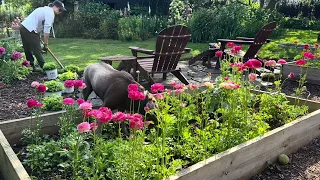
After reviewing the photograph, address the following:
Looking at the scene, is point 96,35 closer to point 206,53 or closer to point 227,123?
point 206,53

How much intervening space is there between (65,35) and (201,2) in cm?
A: 669

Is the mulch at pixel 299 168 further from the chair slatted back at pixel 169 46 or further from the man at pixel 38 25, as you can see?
the man at pixel 38 25

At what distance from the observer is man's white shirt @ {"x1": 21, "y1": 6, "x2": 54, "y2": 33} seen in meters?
6.37

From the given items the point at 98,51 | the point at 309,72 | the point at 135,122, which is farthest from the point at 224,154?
the point at 98,51

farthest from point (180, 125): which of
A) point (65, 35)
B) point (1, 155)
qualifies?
point (65, 35)

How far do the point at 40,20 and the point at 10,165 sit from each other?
4748 mm

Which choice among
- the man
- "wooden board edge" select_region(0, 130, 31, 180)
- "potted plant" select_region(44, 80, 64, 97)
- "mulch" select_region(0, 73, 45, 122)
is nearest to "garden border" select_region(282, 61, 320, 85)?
"potted plant" select_region(44, 80, 64, 97)

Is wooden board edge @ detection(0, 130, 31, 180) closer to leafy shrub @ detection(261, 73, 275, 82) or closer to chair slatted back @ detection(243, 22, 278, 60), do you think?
leafy shrub @ detection(261, 73, 275, 82)

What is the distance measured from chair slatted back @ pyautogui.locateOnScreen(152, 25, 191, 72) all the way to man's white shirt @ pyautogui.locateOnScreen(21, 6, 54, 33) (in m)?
2.41

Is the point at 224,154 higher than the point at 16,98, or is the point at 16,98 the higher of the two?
the point at 224,154

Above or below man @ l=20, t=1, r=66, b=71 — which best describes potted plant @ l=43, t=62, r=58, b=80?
below

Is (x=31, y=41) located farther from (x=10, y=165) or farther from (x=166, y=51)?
(x=10, y=165)

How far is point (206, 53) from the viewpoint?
727 centimetres

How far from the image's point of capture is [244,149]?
2676mm
